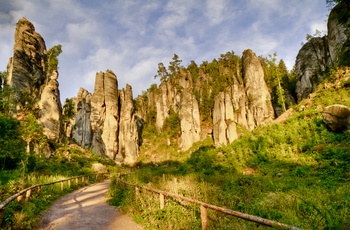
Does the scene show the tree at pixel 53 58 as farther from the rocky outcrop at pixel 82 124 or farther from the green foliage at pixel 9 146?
the green foliage at pixel 9 146

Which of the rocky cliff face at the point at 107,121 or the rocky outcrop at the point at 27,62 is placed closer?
the rocky outcrop at the point at 27,62

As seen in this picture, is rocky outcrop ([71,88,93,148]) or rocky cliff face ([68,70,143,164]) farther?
rocky cliff face ([68,70,143,164])

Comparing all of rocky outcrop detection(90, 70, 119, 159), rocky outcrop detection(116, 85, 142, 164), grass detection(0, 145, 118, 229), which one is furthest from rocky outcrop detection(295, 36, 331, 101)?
rocky outcrop detection(90, 70, 119, 159)

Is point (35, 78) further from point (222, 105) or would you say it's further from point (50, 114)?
point (222, 105)

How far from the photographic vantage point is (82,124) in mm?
59031

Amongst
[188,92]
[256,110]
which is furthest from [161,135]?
[256,110]

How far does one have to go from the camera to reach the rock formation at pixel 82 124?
57.5 metres

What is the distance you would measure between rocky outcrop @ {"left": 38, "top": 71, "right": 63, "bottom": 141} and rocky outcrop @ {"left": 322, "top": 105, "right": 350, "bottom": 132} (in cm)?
3930

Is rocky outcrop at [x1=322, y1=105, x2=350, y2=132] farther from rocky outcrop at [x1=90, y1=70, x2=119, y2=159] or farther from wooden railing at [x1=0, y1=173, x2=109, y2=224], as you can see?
rocky outcrop at [x1=90, y1=70, x2=119, y2=159]

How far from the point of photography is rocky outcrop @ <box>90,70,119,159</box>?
200 feet

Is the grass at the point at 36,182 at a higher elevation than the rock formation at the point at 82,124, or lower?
lower

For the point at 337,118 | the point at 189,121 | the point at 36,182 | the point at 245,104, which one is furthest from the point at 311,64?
the point at 36,182

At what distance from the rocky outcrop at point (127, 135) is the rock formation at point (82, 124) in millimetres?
9303

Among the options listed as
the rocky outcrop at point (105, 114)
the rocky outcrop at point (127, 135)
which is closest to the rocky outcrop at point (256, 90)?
the rocky outcrop at point (127, 135)
